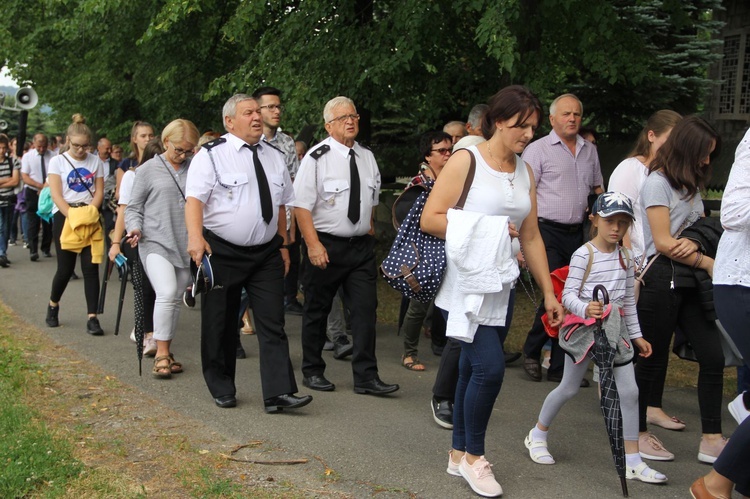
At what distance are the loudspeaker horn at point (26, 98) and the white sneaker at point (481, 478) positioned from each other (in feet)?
65.1

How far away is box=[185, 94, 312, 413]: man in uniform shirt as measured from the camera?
21.0 ft

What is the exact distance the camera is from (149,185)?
25.5 ft

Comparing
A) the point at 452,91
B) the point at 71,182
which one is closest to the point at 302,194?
the point at 71,182

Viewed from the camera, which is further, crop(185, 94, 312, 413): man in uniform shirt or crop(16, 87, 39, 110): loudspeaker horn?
crop(16, 87, 39, 110): loudspeaker horn

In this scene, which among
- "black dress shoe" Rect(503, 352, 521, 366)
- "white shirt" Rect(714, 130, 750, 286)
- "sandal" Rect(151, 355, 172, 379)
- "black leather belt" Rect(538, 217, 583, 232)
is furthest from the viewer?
"black dress shoe" Rect(503, 352, 521, 366)

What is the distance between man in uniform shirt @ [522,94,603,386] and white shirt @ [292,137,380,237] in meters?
1.41

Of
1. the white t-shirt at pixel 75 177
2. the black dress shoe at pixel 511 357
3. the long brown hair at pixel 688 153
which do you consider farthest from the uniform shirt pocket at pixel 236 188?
the white t-shirt at pixel 75 177

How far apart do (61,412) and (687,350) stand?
4046 millimetres

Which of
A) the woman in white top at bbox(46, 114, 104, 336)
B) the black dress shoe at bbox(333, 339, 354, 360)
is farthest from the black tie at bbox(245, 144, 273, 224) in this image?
the woman in white top at bbox(46, 114, 104, 336)

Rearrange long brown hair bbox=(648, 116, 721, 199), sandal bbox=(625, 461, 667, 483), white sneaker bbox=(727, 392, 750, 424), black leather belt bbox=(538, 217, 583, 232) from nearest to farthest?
sandal bbox=(625, 461, 667, 483), long brown hair bbox=(648, 116, 721, 199), white sneaker bbox=(727, 392, 750, 424), black leather belt bbox=(538, 217, 583, 232)

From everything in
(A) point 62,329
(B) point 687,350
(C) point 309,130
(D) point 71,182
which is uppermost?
(C) point 309,130

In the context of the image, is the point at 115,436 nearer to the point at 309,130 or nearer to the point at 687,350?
the point at 687,350

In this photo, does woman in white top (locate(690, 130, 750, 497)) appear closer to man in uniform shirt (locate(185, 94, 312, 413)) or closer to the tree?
man in uniform shirt (locate(185, 94, 312, 413))

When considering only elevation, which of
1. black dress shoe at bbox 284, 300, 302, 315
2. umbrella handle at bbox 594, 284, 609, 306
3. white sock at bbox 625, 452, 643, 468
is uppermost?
umbrella handle at bbox 594, 284, 609, 306
